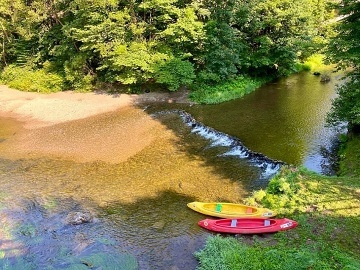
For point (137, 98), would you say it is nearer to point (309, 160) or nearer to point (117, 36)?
point (117, 36)

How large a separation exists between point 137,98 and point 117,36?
17.0 feet

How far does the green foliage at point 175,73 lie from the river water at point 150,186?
3.96 m

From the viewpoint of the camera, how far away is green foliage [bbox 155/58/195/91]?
1046 inches

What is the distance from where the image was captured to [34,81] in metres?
29.6

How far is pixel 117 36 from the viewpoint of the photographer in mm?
26656

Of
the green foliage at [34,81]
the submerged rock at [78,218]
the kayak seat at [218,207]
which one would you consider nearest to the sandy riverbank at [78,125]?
the green foliage at [34,81]

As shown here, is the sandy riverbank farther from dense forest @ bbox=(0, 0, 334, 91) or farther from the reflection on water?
dense forest @ bbox=(0, 0, 334, 91)

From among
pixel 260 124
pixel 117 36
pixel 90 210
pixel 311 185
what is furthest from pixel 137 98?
pixel 311 185

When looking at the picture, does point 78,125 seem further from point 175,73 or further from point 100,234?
point 100,234

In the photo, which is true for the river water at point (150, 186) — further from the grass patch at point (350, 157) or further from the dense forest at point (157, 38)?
the dense forest at point (157, 38)

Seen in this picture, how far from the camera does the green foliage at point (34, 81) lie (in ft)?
95.4

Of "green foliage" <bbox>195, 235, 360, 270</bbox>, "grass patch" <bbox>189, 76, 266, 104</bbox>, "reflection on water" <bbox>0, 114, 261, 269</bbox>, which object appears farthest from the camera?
"grass patch" <bbox>189, 76, 266, 104</bbox>

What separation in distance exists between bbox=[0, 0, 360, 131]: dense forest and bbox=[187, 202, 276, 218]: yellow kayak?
15.6 m

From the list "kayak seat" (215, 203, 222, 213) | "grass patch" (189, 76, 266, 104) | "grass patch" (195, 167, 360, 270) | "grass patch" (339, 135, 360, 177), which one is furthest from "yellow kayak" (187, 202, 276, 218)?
"grass patch" (189, 76, 266, 104)
